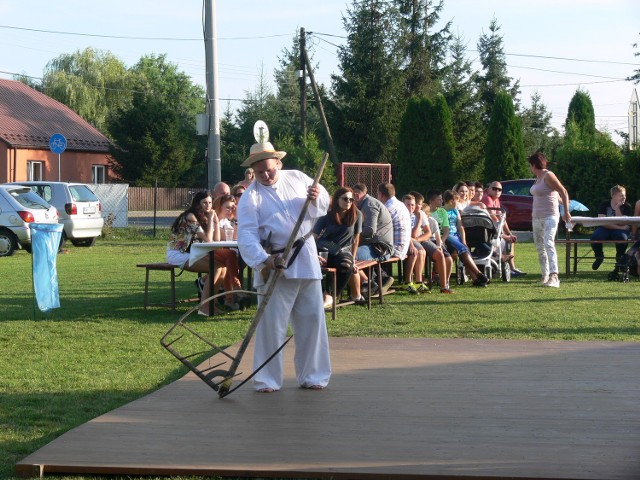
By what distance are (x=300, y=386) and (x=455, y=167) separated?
3384 centimetres

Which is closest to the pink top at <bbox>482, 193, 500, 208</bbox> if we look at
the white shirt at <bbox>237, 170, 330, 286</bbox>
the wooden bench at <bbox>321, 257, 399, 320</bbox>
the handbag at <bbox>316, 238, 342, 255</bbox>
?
the wooden bench at <bbox>321, 257, 399, 320</bbox>

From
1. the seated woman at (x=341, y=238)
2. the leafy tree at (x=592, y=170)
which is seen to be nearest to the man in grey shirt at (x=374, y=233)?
the seated woman at (x=341, y=238)

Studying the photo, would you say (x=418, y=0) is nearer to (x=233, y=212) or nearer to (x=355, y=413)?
(x=233, y=212)

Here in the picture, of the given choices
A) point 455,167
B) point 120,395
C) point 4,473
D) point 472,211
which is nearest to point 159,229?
point 455,167

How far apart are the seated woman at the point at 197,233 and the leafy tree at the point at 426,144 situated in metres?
27.8

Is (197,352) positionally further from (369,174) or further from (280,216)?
(369,174)

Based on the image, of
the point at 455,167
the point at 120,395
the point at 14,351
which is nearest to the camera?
the point at 120,395

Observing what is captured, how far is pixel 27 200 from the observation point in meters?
24.7

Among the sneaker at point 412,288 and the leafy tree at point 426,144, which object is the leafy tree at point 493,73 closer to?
the leafy tree at point 426,144

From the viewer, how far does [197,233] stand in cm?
1273

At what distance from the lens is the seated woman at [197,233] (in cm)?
1255

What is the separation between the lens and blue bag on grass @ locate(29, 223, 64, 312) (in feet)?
39.2

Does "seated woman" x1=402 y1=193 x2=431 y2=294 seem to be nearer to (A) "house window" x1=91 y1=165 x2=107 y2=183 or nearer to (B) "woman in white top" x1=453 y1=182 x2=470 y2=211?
(B) "woman in white top" x1=453 y1=182 x2=470 y2=211

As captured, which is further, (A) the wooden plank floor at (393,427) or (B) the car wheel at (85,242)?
(B) the car wheel at (85,242)
